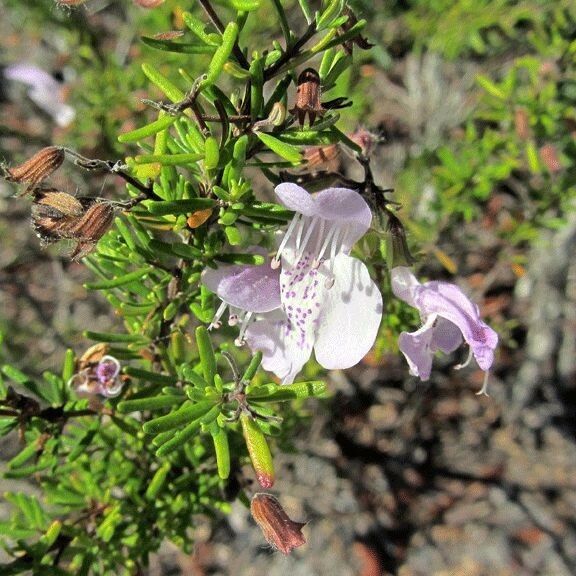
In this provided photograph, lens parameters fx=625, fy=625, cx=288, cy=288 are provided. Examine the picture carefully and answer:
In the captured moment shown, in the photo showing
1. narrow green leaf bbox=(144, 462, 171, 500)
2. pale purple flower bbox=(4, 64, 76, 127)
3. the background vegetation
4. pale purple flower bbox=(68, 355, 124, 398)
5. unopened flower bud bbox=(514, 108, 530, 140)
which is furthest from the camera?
pale purple flower bbox=(4, 64, 76, 127)

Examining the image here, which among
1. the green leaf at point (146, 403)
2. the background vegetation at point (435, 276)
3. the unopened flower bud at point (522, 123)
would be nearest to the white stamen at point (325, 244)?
the green leaf at point (146, 403)

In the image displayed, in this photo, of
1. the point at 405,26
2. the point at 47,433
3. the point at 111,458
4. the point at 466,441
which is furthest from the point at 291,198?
the point at 405,26

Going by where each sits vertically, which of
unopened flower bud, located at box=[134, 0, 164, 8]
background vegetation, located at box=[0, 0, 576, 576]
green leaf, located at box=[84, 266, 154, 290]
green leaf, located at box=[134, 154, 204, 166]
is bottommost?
background vegetation, located at box=[0, 0, 576, 576]

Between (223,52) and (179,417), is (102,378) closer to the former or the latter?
(179,417)

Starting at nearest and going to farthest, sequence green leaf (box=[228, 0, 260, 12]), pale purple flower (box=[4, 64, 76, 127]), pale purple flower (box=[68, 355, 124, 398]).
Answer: green leaf (box=[228, 0, 260, 12]) → pale purple flower (box=[68, 355, 124, 398]) → pale purple flower (box=[4, 64, 76, 127])

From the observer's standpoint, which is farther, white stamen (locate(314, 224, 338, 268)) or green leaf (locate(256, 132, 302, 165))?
white stamen (locate(314, 224, 338, 268))

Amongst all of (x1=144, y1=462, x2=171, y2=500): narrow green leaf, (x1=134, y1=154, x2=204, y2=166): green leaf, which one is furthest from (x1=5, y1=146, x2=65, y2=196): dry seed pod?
(x1=144, y1=462, x2=171, y2=500): narrow green leaf

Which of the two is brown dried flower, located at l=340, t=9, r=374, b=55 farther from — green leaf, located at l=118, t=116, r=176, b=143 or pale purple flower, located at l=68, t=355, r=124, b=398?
pale purple flower, located at l=68, t=355, r=124, b=398

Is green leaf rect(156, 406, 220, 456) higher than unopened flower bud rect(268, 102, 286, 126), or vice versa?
unopened flower bud rect(268, 102, 286, 126)

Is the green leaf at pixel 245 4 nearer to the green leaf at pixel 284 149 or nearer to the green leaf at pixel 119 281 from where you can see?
the green leaf at pixel 284 149

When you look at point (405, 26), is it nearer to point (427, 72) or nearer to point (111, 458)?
point (427, 72)
